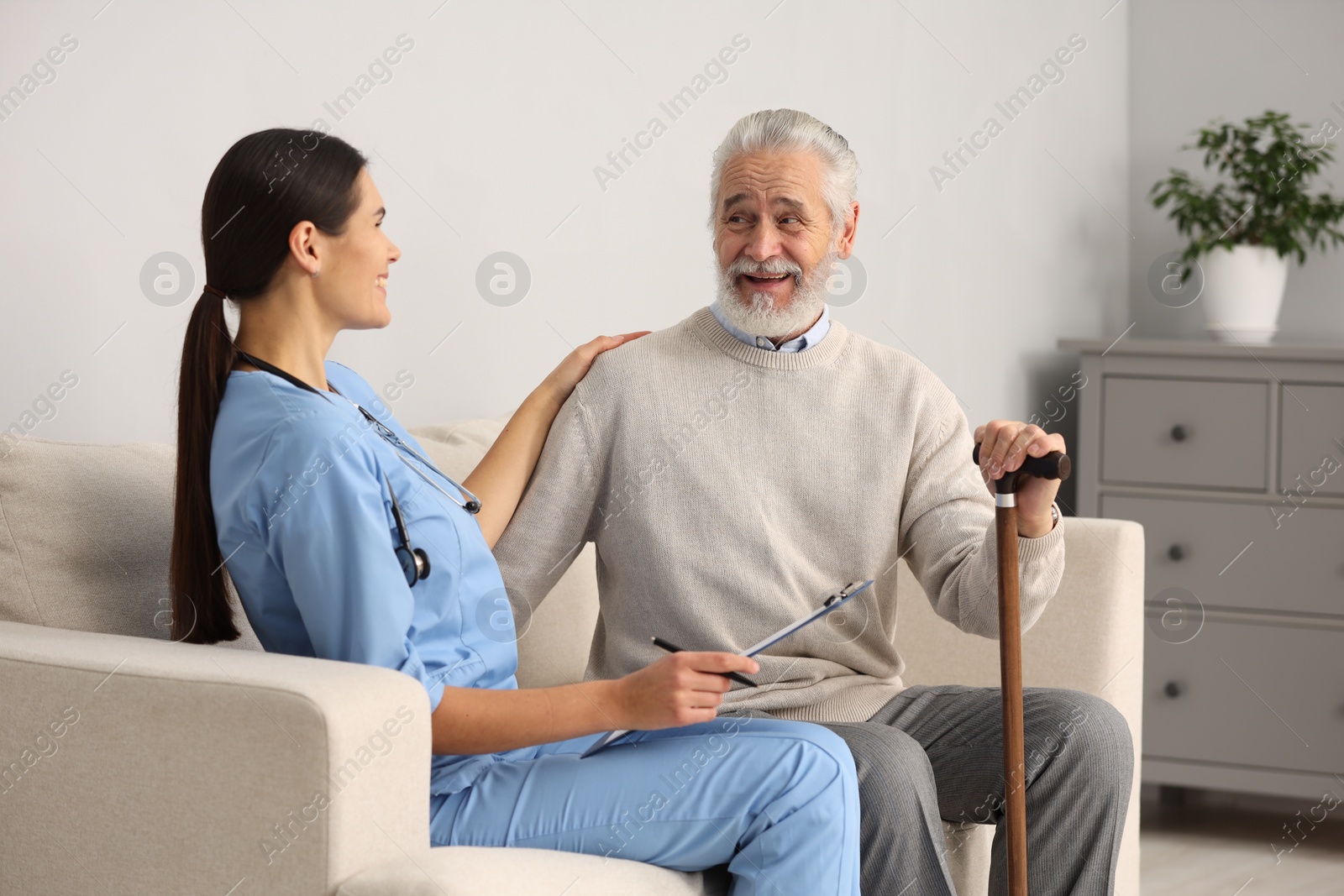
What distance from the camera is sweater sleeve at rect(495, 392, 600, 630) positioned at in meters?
1.77

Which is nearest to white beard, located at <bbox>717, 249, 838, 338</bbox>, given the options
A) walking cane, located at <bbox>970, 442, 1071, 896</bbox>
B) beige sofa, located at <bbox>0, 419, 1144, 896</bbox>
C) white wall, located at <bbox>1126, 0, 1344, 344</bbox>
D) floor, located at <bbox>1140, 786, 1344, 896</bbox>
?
walking cane, located at <bbox>970, 442, 1071, 896</bbox>

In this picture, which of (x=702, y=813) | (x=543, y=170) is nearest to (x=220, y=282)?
(x=702, y=813)

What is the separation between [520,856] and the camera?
122 centimetres

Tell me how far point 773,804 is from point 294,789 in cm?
45

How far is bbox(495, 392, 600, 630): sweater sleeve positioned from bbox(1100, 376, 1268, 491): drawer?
1.90 metres

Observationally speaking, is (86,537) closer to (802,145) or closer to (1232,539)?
(802,145)

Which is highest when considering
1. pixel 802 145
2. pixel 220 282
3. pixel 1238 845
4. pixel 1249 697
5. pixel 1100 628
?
pixel 802 145

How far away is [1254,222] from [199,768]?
3.06 m

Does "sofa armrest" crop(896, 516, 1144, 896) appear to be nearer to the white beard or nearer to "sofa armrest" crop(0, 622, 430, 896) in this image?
the white beard

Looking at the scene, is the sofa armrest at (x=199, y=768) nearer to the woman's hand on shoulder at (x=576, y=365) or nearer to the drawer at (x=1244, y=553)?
the woman's hand on shoulder at (x=576, y=365)

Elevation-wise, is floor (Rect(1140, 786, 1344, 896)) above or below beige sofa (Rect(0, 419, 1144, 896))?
below

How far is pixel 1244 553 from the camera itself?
3.15 metres

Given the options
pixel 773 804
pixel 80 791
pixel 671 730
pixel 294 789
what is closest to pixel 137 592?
pixel 80 791

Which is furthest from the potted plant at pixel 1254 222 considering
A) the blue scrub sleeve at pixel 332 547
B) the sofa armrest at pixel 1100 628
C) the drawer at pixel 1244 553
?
the blue scrub sleeve at pixel 332 547
